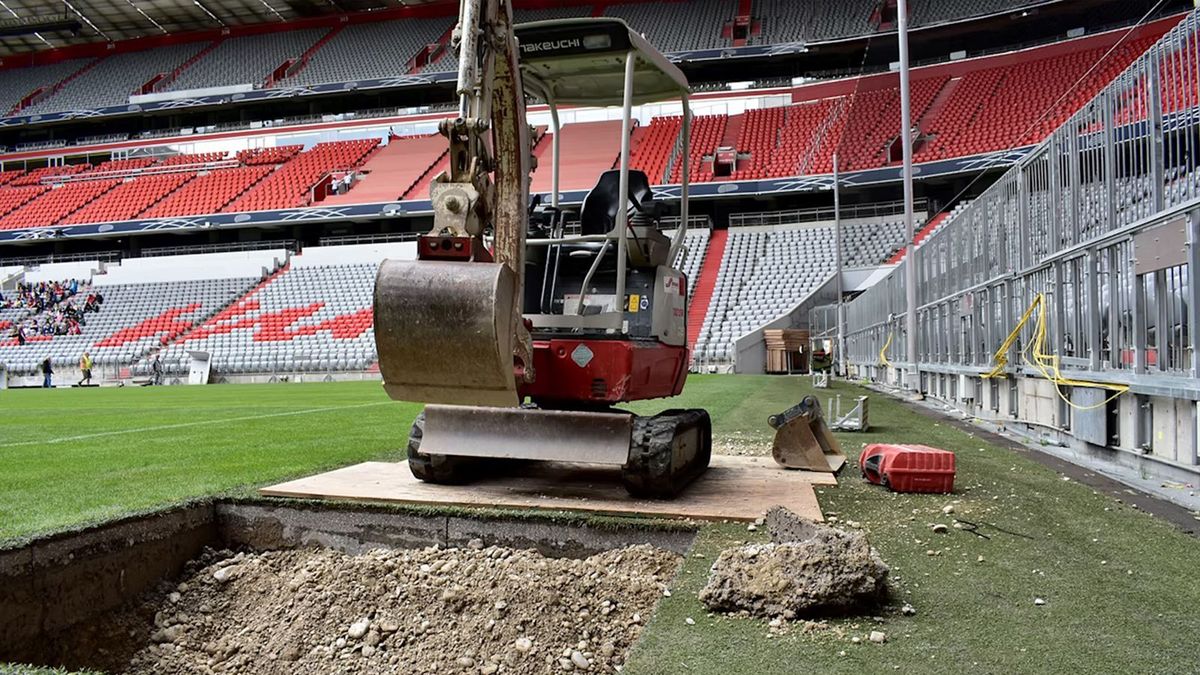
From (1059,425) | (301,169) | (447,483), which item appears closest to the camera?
(447,483)

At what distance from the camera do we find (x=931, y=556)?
381 cm

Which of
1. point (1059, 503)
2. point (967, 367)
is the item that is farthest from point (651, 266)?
point (967, 367)

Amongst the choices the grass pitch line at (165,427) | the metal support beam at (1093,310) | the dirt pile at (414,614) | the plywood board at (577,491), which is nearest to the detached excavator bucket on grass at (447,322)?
the dirt pile at (414,614)

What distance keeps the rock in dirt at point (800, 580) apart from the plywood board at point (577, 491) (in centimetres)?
131

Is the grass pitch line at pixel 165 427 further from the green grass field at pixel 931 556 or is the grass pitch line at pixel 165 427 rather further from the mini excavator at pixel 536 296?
the mini excavator at pixel 536 296

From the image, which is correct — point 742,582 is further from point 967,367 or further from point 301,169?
point 301,169

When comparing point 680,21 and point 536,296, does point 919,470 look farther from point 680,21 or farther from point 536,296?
point 680,21

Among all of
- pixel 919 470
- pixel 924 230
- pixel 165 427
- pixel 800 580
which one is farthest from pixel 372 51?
pixel 800 580

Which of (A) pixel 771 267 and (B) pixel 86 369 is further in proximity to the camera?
(A) pixel 771 267

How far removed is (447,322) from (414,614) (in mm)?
1249

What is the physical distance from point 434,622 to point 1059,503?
3689 mm

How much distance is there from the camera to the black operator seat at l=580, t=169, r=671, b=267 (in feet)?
18.2

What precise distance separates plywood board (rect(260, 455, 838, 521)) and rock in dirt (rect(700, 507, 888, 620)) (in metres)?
1.31

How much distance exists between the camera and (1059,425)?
763 centimetres
